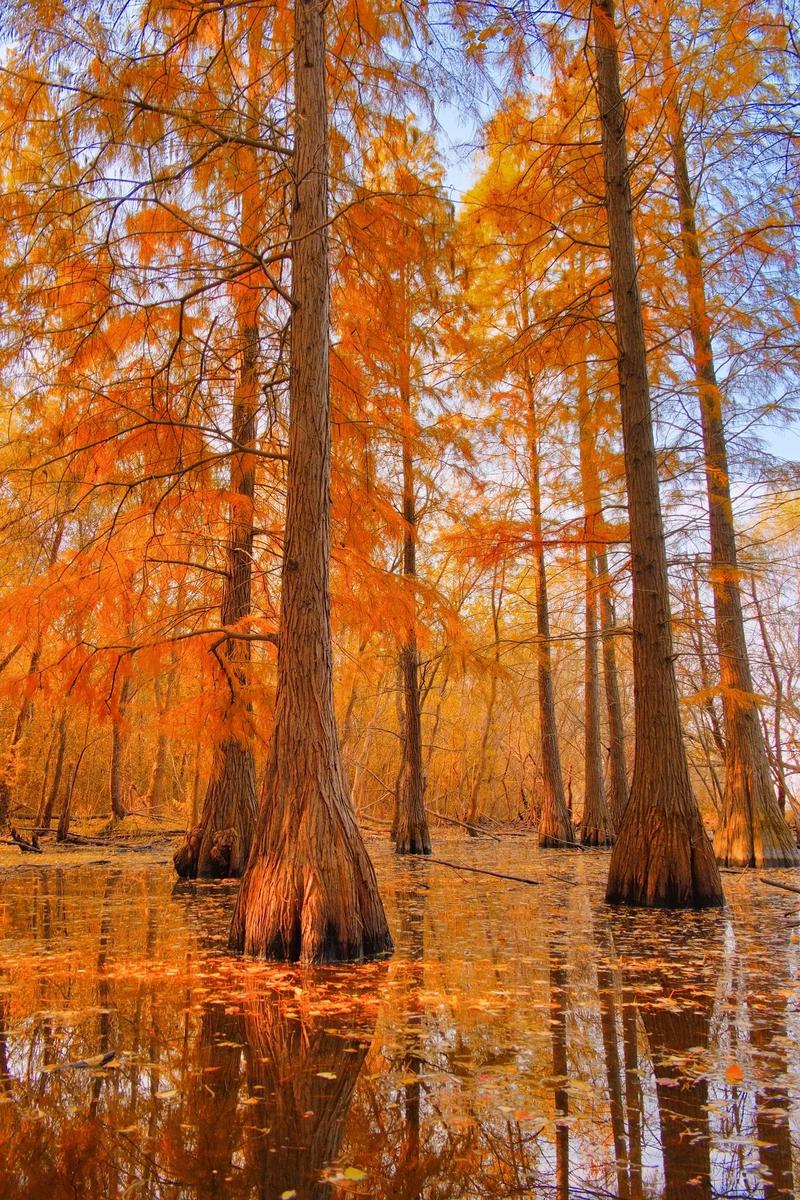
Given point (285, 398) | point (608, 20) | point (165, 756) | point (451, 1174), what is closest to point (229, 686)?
point (285, 398)

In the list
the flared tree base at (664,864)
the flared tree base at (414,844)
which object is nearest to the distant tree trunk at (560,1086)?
the flared tree base at (664,864)

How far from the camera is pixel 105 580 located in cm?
639

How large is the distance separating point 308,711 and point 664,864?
3432mm

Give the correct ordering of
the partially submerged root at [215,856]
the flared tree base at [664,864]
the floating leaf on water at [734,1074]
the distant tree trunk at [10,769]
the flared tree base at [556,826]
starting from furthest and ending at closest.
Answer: the flared tree base at [556,826] → the distant tree trunk at [10,769] → the partially submerged root at [215,856] → the flared tree base at [664,864] → the floating leaf on water at [734,1074]

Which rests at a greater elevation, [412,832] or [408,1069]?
[412,832]

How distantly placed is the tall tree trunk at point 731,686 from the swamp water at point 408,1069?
494cm

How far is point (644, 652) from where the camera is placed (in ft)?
22.9

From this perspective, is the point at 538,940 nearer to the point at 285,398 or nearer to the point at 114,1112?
the point at 114,1112

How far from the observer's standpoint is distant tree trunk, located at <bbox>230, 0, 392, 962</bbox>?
14.5 feet

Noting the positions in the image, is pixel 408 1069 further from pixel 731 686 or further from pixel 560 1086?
pixel 731 686

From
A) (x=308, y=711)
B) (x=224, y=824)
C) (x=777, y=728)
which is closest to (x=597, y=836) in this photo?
(x=777, y=728)

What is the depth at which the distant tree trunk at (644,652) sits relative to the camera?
20.7 ft

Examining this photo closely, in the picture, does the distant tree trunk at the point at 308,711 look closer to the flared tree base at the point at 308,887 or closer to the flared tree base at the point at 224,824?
the flared tree base at the point at 308,887

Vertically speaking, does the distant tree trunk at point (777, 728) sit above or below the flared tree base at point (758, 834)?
above
